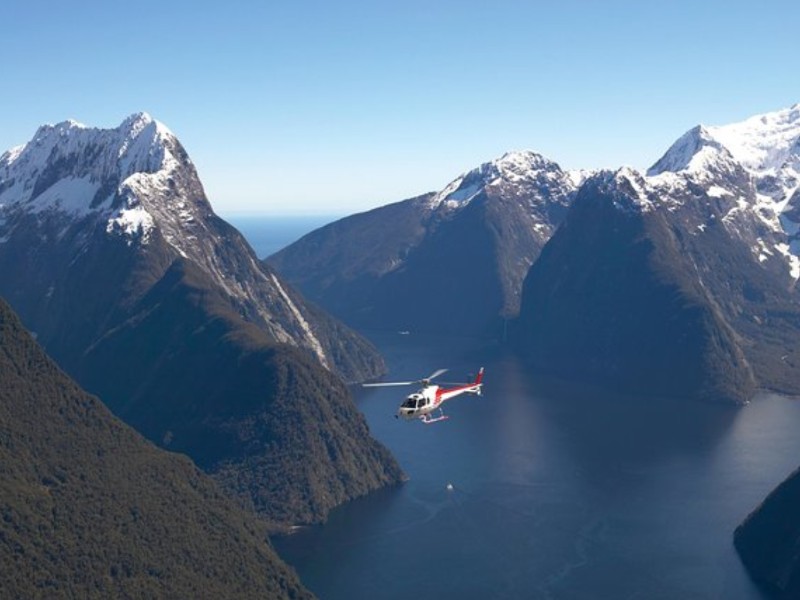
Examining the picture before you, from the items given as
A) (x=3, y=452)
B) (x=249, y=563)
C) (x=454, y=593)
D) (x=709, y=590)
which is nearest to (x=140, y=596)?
(x=249, y=563)

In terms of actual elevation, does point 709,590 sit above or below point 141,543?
below

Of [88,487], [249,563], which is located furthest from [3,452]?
[249,563]

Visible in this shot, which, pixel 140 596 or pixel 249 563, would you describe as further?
pixel 249 563

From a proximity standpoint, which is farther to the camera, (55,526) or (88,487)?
(88,487)

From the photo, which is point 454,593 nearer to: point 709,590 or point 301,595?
point 301,595

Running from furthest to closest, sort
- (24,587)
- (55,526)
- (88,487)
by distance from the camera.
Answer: (88,487) < (55,526) < (24,587)

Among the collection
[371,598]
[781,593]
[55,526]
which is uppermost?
[55,526]

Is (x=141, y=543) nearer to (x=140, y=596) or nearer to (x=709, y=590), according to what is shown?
(x=140, y=596)

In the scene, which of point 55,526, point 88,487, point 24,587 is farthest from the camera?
point 88,487

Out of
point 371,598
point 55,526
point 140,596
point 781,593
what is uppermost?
point 55,526
